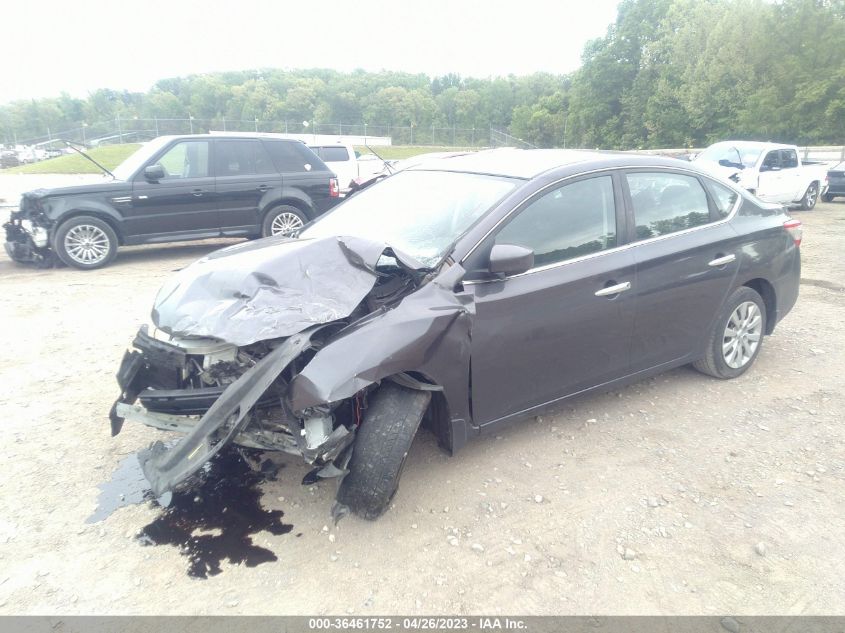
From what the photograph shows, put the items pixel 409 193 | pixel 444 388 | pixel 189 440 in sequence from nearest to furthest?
1. pixel 189 440
2. pixel 444 388
3. pixel 409 193

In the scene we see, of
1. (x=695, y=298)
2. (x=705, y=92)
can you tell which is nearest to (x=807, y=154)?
(x=705, y=92)

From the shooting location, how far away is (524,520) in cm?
299

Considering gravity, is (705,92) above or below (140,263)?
above

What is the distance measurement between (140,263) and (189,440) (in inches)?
285

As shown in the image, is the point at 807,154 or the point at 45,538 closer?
the point at 45,538

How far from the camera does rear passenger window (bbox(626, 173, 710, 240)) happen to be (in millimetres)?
3838

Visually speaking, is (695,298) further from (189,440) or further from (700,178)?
(189,440)

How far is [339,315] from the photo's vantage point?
2.88 meters

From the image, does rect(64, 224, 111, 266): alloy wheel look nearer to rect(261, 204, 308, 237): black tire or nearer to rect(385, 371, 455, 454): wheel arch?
rect(261, 204, 308, 237): black tire

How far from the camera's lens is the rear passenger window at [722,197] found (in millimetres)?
4285

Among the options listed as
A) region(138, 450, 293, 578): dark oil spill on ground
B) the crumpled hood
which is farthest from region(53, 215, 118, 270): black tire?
region(138, 450, 293, 578): dark oil spill on ground

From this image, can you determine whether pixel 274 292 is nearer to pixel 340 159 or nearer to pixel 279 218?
pixel 279 218

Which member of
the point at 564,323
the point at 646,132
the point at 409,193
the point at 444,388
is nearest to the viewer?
the point at 444,388

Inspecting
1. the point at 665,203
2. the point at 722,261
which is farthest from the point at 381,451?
the point at 722,261
